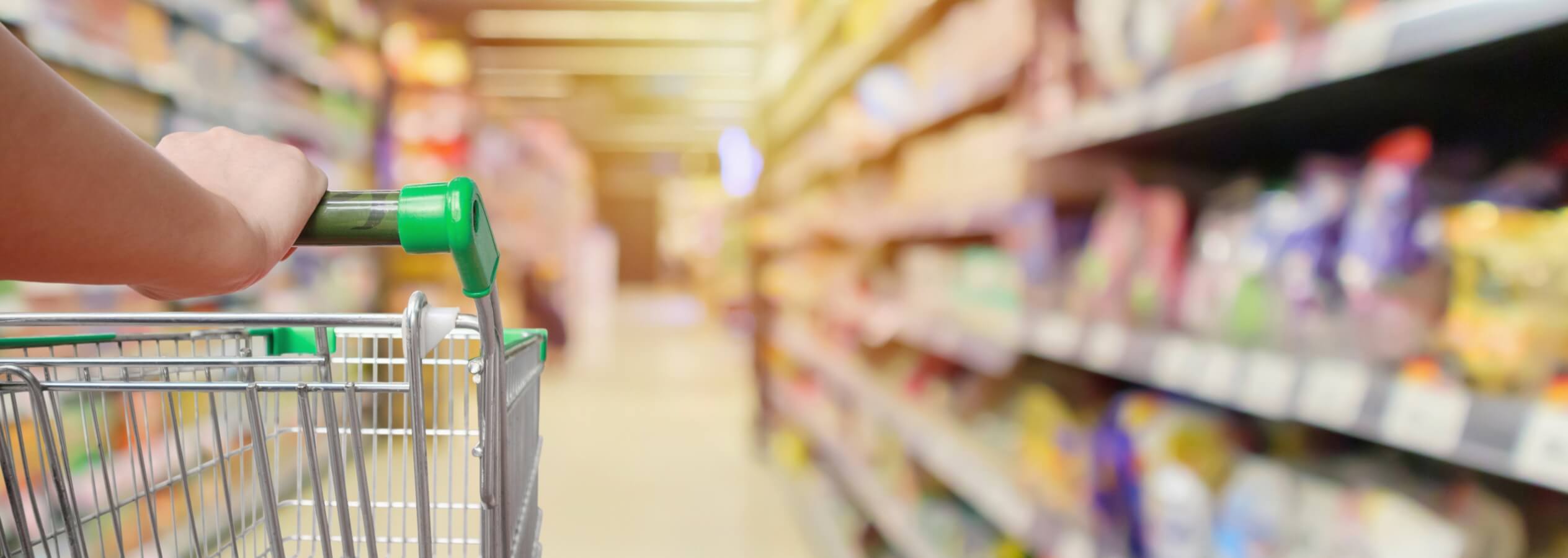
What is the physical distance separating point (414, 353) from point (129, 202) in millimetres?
206

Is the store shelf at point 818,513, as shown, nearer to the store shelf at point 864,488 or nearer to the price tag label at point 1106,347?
the store shelf at point 864,488

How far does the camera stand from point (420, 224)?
62 cm

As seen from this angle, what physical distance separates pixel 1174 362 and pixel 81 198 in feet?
3.31

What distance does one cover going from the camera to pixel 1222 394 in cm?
96

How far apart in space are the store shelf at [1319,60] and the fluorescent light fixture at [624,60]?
21.3ft

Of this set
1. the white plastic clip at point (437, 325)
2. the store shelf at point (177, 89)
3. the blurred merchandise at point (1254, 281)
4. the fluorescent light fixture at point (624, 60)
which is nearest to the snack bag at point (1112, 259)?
the blurred merchandise at point (1254, 281)

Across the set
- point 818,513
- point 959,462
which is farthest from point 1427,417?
point 818,513

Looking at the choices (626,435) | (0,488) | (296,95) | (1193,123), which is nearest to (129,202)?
(1193,123)

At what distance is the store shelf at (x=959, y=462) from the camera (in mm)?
1409

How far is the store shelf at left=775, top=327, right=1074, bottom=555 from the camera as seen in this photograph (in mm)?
1409

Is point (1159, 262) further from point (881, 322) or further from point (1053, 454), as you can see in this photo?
point (881, 322)

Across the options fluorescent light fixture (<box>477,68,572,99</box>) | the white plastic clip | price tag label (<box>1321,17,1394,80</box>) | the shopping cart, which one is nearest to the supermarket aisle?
the shopping cart

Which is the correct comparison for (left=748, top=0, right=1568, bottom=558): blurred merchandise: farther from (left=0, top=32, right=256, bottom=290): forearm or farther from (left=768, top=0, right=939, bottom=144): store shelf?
(left=0, top=32, right=256, bottom=290): forearm

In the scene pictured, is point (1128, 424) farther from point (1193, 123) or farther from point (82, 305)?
point (82, 305)
